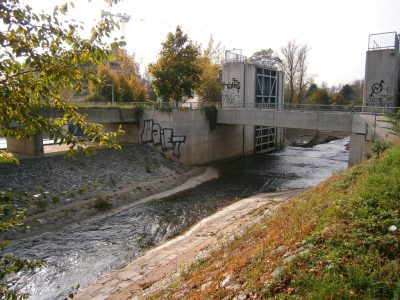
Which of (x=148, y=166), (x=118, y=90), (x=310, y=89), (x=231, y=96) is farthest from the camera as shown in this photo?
(x=310, y=89)

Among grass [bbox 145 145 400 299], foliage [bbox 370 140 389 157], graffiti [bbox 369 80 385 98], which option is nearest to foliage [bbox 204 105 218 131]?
graffiti [bbox 369 80 385 98]

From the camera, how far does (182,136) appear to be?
2995 cm

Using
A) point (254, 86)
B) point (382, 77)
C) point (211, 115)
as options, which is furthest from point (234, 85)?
point (382, 77)

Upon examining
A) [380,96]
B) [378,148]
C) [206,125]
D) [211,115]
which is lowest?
[378,148]

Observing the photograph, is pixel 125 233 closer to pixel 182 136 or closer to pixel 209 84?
pixel 182 136

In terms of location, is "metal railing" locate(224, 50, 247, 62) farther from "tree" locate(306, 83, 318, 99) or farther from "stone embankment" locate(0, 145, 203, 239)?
"tree" locate(306, 83, 318, 99)

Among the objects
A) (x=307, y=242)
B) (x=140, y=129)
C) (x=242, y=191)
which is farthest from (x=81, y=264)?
(x=140, y=129)

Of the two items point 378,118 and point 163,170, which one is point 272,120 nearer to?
point 378,118

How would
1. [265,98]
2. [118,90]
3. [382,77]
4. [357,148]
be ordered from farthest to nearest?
[118,90]
[265,98]
[382,77]
[357,148]

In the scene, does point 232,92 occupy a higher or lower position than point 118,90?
lower

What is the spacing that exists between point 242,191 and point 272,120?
8.82 m

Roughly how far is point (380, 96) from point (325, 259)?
2452 cm

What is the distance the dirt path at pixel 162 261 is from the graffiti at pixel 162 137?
12.9 m

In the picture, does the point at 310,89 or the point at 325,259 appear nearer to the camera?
the point at 325,259
